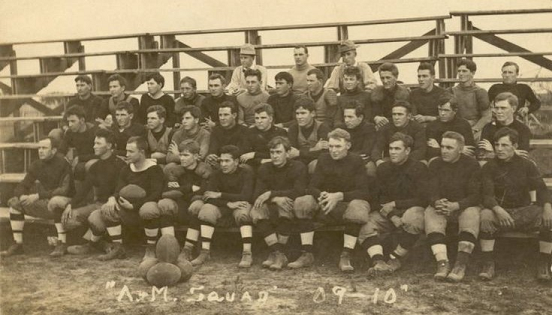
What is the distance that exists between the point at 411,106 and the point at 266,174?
1.39 meters

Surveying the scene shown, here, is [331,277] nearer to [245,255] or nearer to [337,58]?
[245,255]

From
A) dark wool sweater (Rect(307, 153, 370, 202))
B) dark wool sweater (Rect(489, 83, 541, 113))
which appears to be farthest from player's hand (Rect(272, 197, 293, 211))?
dark wool sweater (Rect(489, 83, 541, 113))

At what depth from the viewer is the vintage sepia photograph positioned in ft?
12.9

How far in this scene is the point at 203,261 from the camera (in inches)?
176

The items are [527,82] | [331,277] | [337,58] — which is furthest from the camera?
[337,58]

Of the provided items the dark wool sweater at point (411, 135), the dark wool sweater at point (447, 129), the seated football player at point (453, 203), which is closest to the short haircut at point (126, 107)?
the dark wool sweater at point (411, 135)

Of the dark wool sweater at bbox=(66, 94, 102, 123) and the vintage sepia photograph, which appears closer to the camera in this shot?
the vintage sepia photograph

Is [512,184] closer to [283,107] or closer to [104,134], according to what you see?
[283,107]

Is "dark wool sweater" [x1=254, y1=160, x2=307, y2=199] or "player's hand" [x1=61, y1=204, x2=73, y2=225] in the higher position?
"dark wool sweater" [x1=254, y1=160, x2=307, y2=199]

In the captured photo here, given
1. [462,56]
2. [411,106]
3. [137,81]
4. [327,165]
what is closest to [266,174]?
[327,165]

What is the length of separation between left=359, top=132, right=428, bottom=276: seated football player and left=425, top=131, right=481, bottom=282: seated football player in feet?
0.30

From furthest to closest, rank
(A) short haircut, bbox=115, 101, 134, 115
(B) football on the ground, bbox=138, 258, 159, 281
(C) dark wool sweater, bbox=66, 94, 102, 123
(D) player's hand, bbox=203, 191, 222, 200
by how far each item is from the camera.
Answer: (C) dark wool sweater, bbox=66, 94, 102, 123
(A) short haircut, bbox=115, 101, 134, 115
(D) player's hand, bbox=203, 191, 222, 200
(B) football on the ground, bbox=138, 258, 159, 281

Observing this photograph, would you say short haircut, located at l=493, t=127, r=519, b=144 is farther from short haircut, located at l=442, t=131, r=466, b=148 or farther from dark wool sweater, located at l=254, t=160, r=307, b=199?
dark wool sweater, located at l=254, t=160, r=307, b=199

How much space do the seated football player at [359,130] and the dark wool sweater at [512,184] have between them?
93 centimetres
